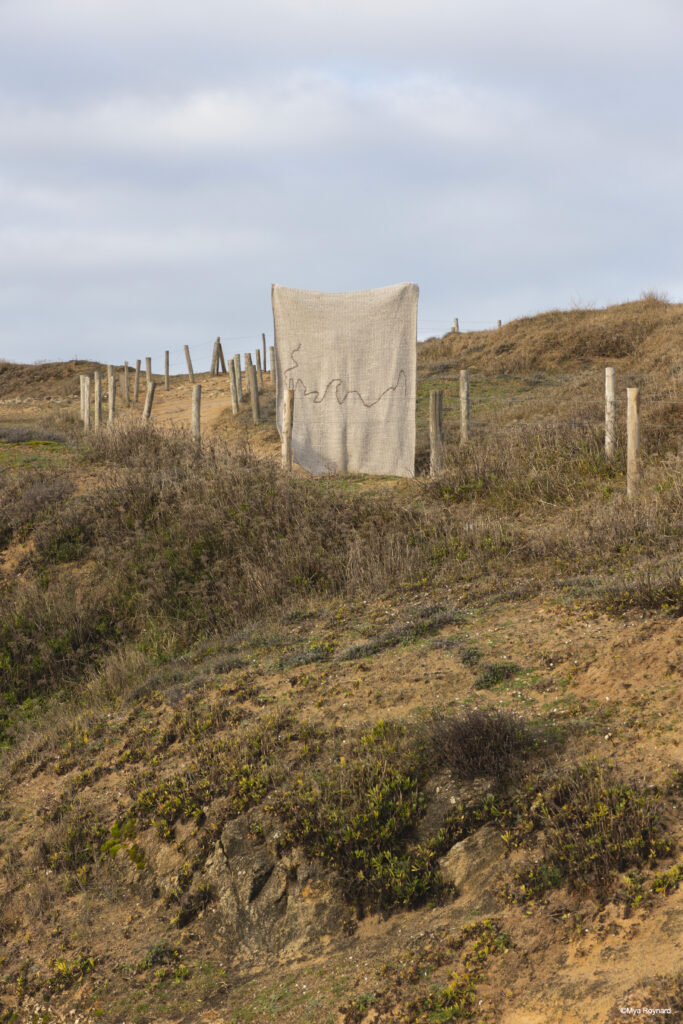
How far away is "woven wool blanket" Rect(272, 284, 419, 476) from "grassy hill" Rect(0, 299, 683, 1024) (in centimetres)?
249

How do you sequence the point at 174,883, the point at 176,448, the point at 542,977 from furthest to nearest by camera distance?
the point at 176,448 < the point at 174,883 < the point at 542,977

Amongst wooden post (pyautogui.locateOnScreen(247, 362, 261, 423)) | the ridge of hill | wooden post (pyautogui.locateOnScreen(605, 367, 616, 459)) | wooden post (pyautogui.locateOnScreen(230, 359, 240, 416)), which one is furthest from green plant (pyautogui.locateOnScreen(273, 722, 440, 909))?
wooden post (pyautogui.locateOnScreen(230, 359, 240, 416))

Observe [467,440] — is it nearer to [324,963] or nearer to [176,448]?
[176,448]

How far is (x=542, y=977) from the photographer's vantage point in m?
3.14

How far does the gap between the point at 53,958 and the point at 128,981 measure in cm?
52

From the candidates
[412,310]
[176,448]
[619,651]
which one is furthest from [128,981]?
[412,310]

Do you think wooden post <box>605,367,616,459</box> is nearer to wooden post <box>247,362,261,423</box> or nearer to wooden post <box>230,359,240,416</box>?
wooden post <box>247,362,261,423</box>

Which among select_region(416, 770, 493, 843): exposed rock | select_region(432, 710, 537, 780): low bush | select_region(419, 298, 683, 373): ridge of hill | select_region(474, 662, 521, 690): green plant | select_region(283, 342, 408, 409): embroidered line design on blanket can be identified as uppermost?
select_region(419, 298, 683, 373): ridge of hill

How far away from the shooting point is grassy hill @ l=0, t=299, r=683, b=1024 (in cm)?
353

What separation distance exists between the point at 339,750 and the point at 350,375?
8.87 metres

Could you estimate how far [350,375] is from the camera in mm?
12898

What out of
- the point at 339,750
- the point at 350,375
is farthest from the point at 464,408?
the point at 339,750

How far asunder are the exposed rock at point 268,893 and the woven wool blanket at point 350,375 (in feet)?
27.1

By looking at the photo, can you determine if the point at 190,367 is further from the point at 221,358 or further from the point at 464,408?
the point at 464,408
